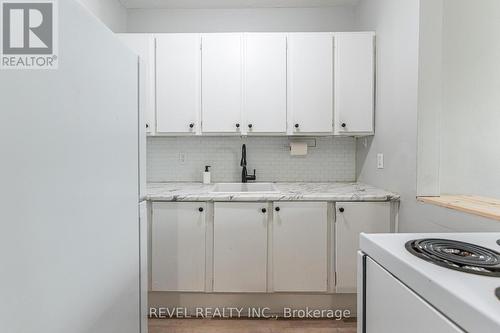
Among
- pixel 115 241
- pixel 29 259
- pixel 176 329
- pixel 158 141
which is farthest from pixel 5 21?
pixel 158 141

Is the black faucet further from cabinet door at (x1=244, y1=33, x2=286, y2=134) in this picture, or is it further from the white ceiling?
the white ceiling

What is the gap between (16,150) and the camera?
578 millimetres

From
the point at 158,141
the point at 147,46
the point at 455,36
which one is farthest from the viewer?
the point at 158,141

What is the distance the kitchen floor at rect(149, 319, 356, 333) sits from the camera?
1.91m

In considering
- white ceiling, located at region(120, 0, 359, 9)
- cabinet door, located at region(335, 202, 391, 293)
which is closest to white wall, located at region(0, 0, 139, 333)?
cabinet door, located at region(335, 202, 391, 293)

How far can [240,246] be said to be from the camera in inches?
78.9

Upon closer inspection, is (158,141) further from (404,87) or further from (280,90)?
(404,87)

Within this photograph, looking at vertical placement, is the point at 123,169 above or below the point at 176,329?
above

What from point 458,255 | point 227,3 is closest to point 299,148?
point 227,3

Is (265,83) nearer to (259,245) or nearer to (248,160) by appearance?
(248,160)

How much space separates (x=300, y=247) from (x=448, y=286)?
59.9 inches

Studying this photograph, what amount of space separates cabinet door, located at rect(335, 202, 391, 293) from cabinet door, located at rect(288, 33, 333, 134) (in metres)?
0.70

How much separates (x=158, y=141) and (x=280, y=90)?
4.11ft

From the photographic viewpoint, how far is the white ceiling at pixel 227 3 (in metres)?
2.55
